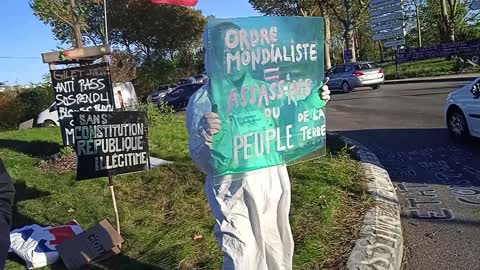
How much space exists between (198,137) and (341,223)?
2.40 meters

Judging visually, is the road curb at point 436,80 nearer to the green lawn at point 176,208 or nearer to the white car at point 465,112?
the white car at point 465,112

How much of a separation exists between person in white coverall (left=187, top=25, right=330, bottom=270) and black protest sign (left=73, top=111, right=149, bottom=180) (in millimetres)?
2546

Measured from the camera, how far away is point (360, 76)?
24375mm

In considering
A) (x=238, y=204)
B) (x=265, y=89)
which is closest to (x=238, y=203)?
(x=238, y=204)

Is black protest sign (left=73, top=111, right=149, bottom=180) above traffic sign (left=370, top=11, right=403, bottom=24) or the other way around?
the other way around

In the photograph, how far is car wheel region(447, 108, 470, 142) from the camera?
28.8 ft

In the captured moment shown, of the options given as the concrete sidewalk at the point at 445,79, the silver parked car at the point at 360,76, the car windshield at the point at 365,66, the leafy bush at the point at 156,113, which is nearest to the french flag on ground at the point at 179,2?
the leafy bush at the point at 156,113

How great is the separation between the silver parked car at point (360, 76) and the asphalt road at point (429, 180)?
35.3 ft

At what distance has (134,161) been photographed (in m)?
5.36

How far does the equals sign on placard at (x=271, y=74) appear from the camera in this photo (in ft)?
10.1

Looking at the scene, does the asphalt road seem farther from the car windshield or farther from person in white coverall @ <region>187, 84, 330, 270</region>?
the car windshield

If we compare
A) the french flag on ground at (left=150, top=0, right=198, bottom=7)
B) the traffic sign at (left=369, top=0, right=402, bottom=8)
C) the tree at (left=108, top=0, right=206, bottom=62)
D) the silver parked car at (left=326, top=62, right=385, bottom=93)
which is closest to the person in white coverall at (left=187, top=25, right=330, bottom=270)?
the french flag on ground at (left=150, top=0, right=198, bottom=7)

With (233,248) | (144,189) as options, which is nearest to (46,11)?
(144,189)

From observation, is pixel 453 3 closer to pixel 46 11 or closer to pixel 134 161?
pixel 46 11
